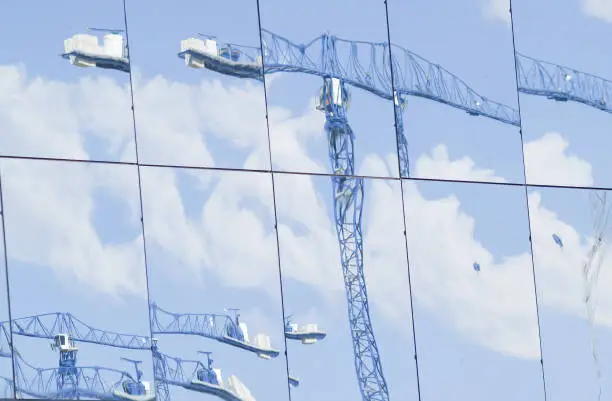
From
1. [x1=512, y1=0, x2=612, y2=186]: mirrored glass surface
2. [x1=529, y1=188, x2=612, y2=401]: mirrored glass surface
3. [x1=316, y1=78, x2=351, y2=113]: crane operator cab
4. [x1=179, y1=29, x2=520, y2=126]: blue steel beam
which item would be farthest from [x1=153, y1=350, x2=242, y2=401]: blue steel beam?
[x1=512, y1=0, x2=612, y2=186]: mirrored glass surface

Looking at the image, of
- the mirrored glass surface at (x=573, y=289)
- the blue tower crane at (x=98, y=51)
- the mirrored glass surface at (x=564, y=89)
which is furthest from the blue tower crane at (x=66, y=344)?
the mirrored glass surface at (x=564, y=89)

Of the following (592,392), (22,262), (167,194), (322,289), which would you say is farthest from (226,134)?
(592,392)

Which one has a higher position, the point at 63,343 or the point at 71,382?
the point at 63,343

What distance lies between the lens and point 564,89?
725 cm

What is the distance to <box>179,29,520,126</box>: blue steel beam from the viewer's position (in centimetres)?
579

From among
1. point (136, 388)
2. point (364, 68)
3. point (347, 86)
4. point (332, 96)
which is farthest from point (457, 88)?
point (136, 388)

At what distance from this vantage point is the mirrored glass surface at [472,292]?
6.32m

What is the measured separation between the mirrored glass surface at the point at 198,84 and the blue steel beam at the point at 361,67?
0.01 meters

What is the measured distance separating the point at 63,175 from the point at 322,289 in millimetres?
1339

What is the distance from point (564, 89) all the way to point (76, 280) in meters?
3.21

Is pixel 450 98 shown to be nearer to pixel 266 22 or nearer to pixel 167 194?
pixel 266 22

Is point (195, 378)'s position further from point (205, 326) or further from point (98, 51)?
point (98, 51)

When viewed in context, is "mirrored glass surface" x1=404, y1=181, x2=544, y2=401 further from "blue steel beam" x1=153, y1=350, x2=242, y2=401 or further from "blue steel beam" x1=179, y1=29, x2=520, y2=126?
"blue steel beam" x1=153, y1=350, x2=242, y2=401

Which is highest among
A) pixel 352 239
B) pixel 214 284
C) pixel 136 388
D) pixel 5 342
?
pixel 352 239
